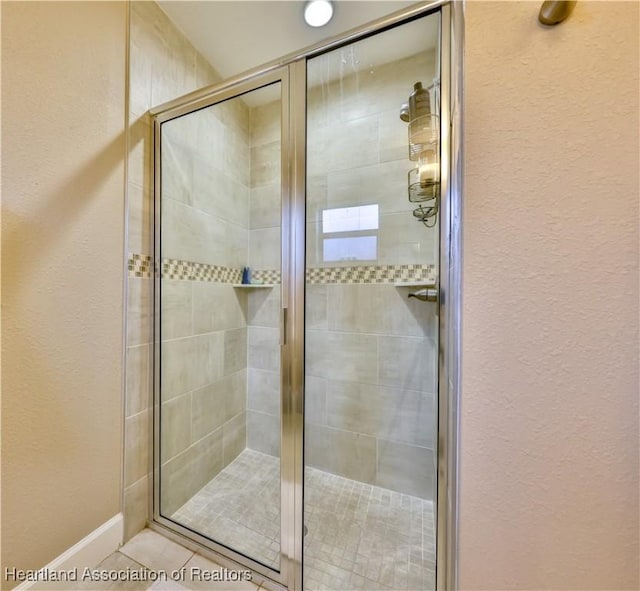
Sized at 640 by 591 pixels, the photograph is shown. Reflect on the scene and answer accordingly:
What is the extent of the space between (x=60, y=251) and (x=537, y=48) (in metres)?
1.33

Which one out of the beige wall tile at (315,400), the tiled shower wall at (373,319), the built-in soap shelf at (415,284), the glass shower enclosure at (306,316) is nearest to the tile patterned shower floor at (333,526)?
the glass shower enclosure at (306,316)

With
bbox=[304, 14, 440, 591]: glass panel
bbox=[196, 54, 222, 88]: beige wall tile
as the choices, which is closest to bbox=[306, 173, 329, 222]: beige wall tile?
bbox=[304, 14, 440, 591]: glass panel

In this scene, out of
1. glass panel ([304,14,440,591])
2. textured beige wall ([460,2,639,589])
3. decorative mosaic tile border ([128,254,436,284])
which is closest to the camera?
textured beige wall ([460,2,639,589])

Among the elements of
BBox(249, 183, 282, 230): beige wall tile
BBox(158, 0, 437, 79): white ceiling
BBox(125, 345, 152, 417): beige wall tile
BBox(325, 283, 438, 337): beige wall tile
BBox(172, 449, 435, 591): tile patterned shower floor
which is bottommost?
BBox(172, 449, 435, 591): tile patterned shower floor

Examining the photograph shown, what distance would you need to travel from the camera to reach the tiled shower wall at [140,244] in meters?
1.11

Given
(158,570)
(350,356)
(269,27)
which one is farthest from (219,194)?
(158,570)

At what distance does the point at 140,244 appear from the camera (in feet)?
3.83

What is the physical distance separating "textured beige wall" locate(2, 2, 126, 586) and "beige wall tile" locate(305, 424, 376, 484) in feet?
3.10

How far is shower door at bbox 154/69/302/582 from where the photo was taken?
3.62 feet

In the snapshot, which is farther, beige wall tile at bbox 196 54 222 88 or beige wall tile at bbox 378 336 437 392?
beige wall tile at bbox 196 54 222 88

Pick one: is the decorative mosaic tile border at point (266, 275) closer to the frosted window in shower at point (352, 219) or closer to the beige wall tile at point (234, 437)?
the frosted window in shower at point (352, 219)

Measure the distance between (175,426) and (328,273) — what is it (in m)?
1.08

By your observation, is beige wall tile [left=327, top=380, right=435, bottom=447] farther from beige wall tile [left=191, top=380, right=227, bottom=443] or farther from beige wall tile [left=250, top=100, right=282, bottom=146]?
beige wall tile [left=250, top=100, right=282, bottom=146]

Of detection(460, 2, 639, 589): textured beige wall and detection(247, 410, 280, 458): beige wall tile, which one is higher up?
detection(460, 2, 639, 589): textured beige wall
